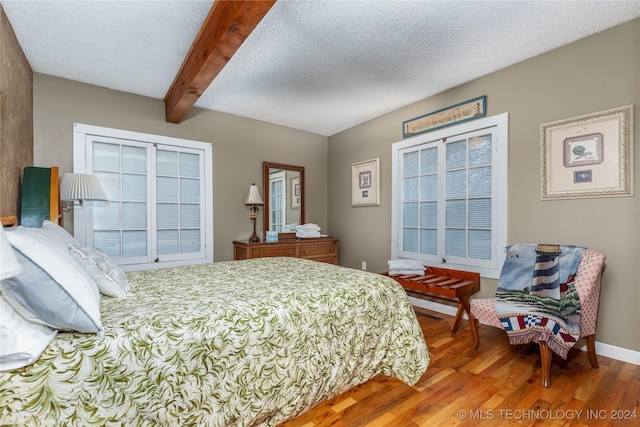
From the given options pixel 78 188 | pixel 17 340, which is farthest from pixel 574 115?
pixel 78 188

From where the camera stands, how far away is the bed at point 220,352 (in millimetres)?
1019

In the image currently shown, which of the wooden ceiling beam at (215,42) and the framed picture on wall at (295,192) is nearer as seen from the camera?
the wooden ceiling beam at (215,42)

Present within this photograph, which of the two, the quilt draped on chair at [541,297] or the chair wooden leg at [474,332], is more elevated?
the quilt draped on chair at [541,297]

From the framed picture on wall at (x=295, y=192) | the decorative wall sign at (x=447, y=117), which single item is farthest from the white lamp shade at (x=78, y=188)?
the decorative wall sign at (x=447, y=117)

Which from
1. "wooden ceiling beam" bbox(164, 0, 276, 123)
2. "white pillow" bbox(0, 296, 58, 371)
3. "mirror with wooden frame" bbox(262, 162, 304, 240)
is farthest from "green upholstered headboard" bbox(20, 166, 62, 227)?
"mirror with wooden frame" bbox(262, 162, 304, 240)

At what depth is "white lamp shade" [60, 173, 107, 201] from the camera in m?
2.60

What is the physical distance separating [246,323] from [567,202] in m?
2.70

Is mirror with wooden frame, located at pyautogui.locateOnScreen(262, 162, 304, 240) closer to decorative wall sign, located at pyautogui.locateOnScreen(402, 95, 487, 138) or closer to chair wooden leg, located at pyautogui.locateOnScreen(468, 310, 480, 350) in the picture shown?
decorative wall sign, located at pyautogui.locateOnScreen(402, 95, 487, 138)

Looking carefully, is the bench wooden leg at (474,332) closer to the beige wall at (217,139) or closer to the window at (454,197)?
the window at (454,197)

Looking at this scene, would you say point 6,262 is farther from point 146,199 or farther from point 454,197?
point 454,197

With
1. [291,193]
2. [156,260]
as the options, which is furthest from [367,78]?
[156,260]

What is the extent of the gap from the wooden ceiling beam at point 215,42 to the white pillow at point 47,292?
1512 mm

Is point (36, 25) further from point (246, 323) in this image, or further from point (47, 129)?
point (246, 323)

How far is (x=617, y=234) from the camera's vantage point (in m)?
2.21
